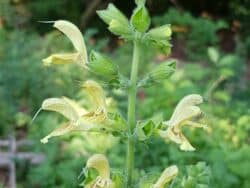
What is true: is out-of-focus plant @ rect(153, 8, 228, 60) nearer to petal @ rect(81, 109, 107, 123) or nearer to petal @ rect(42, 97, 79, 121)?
petal @ rect(42, 97, 79, 121)

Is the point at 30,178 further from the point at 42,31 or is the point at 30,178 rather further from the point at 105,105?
the point at 42,31

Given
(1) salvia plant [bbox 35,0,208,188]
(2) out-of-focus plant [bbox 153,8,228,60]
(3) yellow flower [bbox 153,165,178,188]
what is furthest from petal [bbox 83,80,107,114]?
(2) out-of-focus plant [bbox 153,8,228,60]

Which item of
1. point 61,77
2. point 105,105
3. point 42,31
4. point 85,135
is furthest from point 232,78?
point 105,105

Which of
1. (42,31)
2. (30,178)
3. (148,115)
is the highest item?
(42,31)

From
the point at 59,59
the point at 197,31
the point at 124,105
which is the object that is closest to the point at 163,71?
the point at 59,59

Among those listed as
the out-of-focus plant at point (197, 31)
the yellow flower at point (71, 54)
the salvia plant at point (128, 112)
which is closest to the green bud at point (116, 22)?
the salvia plant at point (128, 112)

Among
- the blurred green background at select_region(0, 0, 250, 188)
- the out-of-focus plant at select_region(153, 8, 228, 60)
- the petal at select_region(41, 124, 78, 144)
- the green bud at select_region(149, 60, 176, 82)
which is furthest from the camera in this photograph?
the out-of-focus plant at select_region(153, 8, 228, 60)
